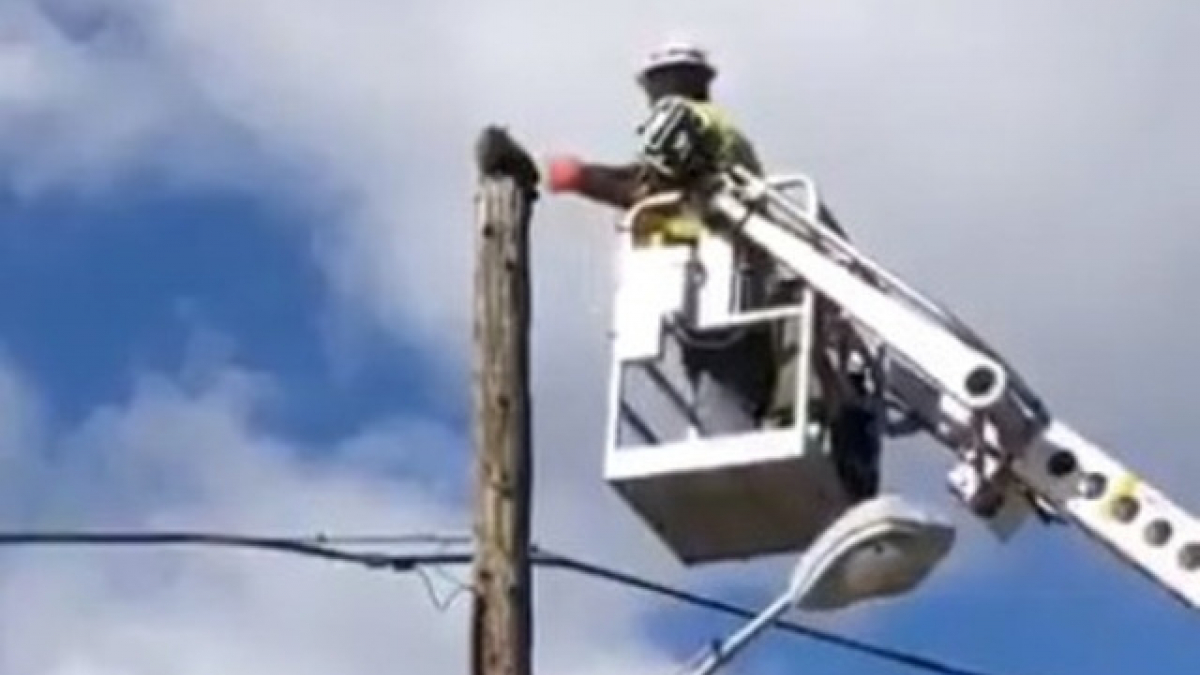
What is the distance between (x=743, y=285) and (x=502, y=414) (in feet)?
3.64

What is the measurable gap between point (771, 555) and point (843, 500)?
1.11ft

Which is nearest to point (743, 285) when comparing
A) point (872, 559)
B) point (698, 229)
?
point (698, 229)

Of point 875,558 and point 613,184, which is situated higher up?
point 613,184

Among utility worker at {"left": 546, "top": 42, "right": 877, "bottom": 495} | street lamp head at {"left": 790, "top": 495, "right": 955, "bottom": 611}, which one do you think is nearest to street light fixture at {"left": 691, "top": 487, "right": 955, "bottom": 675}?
street lamp head at {"left": 790, "top": 495, "right": 955, "bottom": 611}

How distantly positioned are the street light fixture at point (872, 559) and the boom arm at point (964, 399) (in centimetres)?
197

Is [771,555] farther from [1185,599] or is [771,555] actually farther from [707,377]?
[1185,599]

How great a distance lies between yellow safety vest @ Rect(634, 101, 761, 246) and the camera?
12148mm

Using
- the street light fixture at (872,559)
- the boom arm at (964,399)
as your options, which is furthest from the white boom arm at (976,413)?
the street light fixture at (872,559)

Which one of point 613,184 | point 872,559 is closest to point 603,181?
point 613,184

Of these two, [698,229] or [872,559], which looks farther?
[698,229]

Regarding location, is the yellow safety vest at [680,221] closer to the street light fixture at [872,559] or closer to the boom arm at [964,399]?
the boom arm at [964,399]

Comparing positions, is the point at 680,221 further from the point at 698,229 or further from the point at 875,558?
the point at 875,558

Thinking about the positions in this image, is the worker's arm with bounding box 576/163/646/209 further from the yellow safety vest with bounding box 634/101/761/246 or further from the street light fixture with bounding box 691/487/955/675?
the street light fixture with bounding box 691/487/955/675

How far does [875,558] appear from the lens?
390 inches
